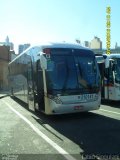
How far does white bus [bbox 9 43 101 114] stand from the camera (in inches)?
573

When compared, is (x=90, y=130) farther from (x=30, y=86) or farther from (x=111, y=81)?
(x=111, y=81)

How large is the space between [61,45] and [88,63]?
1342mm

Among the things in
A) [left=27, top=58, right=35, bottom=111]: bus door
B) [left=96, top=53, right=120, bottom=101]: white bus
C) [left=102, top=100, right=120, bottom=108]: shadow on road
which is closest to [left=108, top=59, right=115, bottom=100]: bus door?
[left=96, top=53, right=120, bottom=101]: white bus

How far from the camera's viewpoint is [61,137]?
1117 centimetres

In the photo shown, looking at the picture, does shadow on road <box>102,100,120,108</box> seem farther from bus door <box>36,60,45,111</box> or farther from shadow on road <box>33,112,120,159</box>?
bus door <box>36,60,45,111</box>

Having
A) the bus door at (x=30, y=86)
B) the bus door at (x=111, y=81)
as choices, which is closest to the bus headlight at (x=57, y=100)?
the bus door at (x=30, y=86)

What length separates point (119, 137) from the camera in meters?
10.7

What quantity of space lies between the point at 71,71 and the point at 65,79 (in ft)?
1.47

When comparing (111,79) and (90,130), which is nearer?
(90,130)

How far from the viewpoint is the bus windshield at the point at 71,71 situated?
14688 mm

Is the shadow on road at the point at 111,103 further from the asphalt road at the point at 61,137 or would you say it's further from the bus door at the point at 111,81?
the asphalt road at the point at 61,137

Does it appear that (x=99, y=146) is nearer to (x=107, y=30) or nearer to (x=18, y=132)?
(x=18, y=132)

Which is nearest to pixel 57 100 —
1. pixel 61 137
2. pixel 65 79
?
pixel 65 79

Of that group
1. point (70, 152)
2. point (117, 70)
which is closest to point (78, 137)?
point (70, 152)
